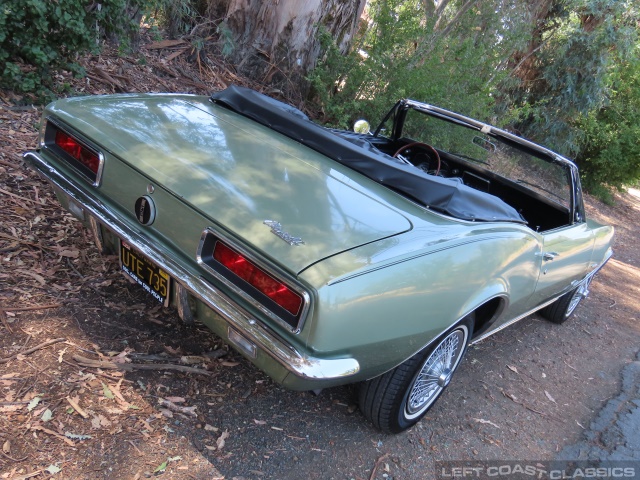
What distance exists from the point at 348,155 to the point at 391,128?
164cm

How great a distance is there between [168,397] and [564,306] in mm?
3541

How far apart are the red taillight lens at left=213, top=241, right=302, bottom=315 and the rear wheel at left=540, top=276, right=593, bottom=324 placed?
3.38m

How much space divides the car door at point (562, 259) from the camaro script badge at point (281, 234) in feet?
5.57

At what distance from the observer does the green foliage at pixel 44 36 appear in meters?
4.36

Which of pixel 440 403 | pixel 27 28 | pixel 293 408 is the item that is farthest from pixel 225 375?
pixel 27 28

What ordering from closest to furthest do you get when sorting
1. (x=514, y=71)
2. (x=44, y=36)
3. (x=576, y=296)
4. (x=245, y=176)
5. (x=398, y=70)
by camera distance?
1. (x=245, y=176)
2. (x=44, y=36)
3. (x=576, y=296)
4. (x=398, y=70)
5. (x=514, y=71)

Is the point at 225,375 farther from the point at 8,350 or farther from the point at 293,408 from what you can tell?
the point at 8,350

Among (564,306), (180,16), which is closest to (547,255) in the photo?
(564,306)

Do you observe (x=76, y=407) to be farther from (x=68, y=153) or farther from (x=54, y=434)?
(x=68, y=153)

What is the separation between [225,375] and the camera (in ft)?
9.64

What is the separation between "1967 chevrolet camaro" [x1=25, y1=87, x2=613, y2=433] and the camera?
2156 millimetres

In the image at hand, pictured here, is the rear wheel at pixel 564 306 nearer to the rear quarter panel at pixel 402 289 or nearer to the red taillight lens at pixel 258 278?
the rear quarter panel at pixel 402 289

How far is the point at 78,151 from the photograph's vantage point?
2.85 metres

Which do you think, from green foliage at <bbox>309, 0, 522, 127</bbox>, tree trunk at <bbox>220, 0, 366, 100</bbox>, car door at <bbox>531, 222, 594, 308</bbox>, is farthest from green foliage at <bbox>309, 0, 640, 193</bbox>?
car door at <bbox>531, 222, 594, 308</bbox>
